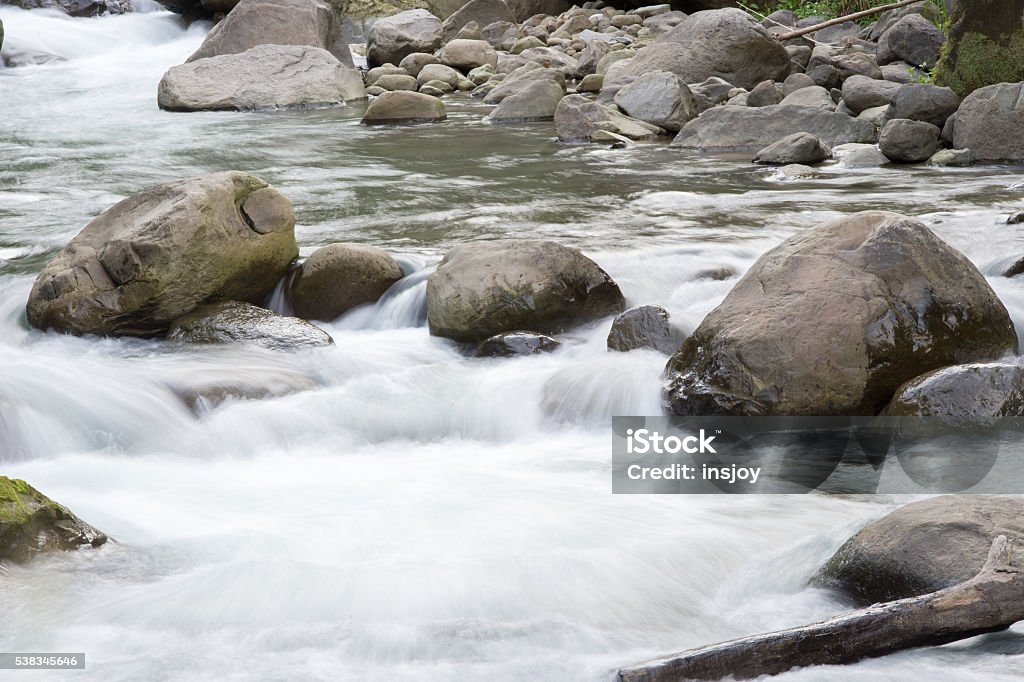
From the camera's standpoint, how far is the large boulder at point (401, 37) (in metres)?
17.6

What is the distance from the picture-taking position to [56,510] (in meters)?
3.21

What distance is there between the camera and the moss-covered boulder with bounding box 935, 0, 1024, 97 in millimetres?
9148

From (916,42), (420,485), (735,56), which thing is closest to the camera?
(420,485)

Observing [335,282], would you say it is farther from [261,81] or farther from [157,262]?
[261,81]

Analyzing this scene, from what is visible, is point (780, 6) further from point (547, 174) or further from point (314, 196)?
point (314, 196)

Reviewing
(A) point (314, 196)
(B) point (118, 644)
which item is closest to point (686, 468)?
(B) point (118, 644)

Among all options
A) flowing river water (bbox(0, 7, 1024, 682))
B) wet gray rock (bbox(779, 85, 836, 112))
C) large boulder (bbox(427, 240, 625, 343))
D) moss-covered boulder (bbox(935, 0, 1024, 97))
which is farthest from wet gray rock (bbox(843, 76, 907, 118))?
large boulder (bbox(427, 240, 625, 343))

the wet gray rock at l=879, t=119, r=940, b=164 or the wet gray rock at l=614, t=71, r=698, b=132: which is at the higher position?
the wet gray rock at l=614, t=71, r=698, b=132

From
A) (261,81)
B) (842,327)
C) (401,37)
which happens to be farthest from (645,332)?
(401,37)

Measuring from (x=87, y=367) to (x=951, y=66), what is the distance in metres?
7.76

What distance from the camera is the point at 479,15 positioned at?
65.0 ft

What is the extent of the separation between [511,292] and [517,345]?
10.3 inches

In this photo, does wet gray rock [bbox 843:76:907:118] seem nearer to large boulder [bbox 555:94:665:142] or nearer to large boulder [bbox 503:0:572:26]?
large boulder [bbox 555:94:665:142]

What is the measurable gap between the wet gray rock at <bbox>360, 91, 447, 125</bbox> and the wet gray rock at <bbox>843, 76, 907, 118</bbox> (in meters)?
4.90
